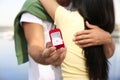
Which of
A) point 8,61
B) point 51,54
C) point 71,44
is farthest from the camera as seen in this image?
point 8,61

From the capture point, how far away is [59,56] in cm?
78

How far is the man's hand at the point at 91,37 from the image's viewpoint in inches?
35.7

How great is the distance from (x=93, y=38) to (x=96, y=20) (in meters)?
0.06

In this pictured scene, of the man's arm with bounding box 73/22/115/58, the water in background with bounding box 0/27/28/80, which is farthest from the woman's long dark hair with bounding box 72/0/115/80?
the water in background with bounding box 0/27/28/80

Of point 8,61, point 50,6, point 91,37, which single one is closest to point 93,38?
point 91,37

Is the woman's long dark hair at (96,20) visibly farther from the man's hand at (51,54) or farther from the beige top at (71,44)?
the man's hand at (51,54)

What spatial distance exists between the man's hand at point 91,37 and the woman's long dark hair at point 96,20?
2 cm

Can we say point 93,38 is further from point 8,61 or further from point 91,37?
point 8,61

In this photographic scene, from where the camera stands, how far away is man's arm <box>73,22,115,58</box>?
2.98 ft

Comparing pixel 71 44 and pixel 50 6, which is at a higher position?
pixel 50 6

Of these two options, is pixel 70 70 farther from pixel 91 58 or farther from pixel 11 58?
pixel 11 58

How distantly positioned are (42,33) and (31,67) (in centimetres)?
16

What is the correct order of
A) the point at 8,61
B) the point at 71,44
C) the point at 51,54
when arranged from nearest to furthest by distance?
the point at 51,54 → the point at 71,44 → the point at 8,61

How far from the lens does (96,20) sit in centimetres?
94
